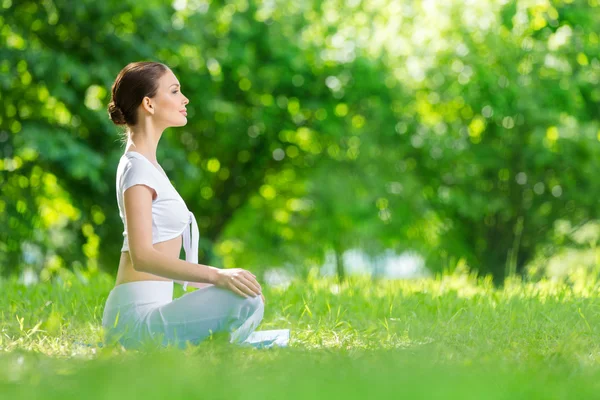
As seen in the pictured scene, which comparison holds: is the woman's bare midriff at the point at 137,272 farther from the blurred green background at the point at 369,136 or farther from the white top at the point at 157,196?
the blurred green background at the point at 369,136

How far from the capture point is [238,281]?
3.90 m

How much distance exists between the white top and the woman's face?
292 millimetres

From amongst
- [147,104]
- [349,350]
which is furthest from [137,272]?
[349,350]

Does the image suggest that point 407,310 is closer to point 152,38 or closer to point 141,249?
point 141,249

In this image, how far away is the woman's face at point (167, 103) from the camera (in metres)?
4.31

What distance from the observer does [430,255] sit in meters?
17.1

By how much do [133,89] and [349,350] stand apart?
6.06 feet

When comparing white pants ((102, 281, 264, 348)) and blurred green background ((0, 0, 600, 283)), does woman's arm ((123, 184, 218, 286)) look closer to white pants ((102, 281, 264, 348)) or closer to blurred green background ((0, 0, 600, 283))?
white pants ((102, 281, 264, 348))

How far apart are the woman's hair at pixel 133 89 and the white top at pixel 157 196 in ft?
0.90

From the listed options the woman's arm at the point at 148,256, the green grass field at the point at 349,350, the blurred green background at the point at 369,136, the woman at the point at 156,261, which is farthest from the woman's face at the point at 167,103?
the blurred green background at the point at 369,136

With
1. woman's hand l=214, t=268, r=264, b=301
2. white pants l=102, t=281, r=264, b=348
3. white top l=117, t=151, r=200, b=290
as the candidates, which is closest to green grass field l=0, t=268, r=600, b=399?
white pants l=102, t=281, r=264, b=348

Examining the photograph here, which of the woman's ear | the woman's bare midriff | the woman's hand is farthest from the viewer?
the woman's ear

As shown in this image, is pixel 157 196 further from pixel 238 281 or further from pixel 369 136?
pixel 369 136

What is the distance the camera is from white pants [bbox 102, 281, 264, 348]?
4.02m
